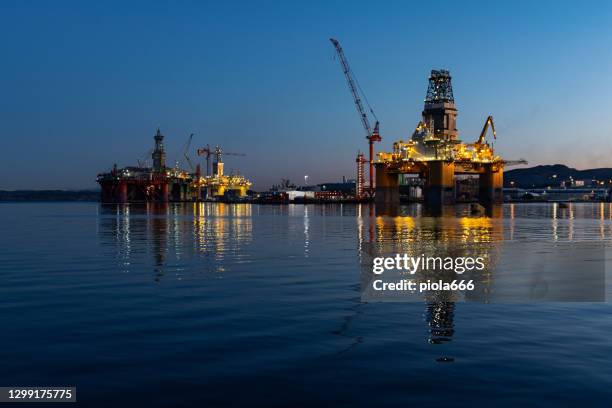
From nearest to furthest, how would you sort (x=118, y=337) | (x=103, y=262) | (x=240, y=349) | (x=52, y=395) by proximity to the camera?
(x=52, y=395)
(x=240, y=349)
(x=118, y=337)
(x=103, y=262)

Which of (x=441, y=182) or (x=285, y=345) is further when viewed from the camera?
(x=441, y=182)

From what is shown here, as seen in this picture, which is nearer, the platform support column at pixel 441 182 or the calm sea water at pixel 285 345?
the calm sea water at pixel 285 345

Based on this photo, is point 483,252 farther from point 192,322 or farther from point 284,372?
point 284,372

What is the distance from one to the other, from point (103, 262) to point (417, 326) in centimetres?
2426

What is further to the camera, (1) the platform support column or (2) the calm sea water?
(1) the platform support column

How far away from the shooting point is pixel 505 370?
43.3 feet

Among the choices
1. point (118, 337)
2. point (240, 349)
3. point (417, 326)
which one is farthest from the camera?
point (417, 326)

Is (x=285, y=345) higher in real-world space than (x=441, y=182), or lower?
lower

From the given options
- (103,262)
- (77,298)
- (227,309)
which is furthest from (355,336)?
(103,262)

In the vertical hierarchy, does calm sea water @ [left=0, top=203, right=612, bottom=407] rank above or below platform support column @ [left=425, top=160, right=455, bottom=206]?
below

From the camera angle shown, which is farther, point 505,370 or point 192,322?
point 192,322

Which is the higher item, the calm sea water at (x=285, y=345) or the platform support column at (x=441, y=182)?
the platform support column at (x=441, y=182)

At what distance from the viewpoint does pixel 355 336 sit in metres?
16.4

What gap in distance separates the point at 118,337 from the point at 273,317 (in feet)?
16.1
